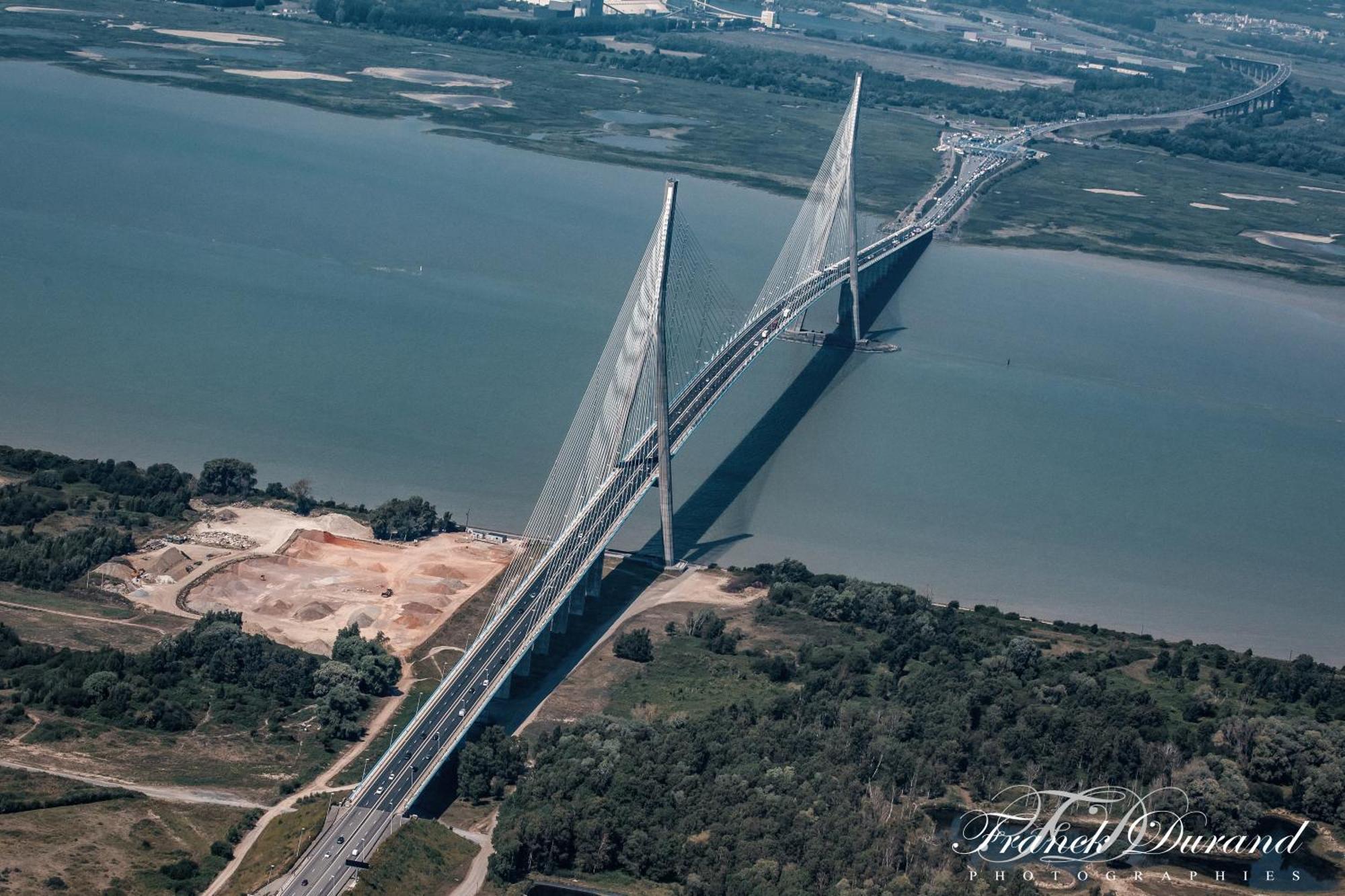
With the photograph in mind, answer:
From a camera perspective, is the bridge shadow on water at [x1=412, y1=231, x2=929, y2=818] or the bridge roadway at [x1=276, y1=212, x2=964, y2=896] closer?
the bridge roadway at [x1=276, y1=212, x2=964, y2=896]

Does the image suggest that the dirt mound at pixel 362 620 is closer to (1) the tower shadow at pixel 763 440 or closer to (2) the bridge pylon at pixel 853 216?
(1) the tower shadow at pixel 763 440

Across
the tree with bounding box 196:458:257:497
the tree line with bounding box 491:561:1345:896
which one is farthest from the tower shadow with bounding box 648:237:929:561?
the tree with bounding box 196:458:257:497

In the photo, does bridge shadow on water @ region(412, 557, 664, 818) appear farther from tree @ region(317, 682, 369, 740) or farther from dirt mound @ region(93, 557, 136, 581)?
dirt mound @ region(93, 557, 136, 581)

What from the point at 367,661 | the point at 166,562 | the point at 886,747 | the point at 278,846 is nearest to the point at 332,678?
the point at 367,661

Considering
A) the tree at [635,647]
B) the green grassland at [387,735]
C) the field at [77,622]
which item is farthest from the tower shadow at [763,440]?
the field at [77,622]

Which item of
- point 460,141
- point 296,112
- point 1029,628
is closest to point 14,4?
point 296,112

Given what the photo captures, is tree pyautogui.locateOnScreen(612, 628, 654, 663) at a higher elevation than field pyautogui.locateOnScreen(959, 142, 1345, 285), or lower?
lower
